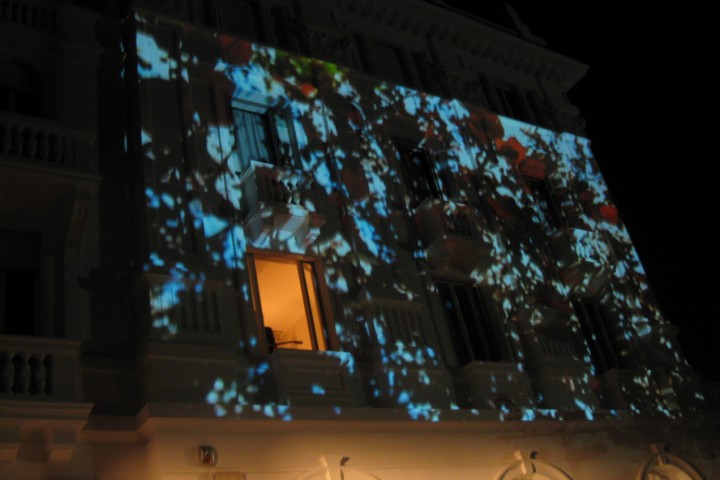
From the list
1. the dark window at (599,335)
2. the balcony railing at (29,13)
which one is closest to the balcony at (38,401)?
the balcony railing at (29,13)

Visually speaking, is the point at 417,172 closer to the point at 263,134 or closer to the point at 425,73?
the point at 425,73

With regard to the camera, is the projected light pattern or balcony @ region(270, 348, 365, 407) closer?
balcony @ region(270, 348, 365, 407)

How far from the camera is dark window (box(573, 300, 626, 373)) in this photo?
14.1 metres

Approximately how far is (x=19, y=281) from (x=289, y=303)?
12.3 feet

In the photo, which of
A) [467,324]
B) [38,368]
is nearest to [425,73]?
[467,324]

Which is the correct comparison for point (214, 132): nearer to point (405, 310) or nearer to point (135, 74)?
point (135, 74)

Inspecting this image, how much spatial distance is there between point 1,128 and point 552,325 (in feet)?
30.7

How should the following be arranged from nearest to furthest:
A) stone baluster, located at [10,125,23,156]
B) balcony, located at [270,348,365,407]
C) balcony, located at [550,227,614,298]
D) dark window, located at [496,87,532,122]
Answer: stone baluster, located at [10,125,23,156]
balcony, located at [270,348,365,407]
balcony, located at [550,227,614,298]
dark window, located at [496,87,532,122]

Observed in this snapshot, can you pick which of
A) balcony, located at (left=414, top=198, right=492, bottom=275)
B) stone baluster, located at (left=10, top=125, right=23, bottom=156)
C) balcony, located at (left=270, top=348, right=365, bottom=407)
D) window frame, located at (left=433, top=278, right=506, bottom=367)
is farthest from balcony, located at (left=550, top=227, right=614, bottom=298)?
stone baluster, located at (left=10, top=125, right=23, bottom=156)

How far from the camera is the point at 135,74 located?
11.5m

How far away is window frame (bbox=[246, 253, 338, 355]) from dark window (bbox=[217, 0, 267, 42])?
15.0ft

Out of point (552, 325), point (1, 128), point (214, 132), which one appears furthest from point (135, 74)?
point (552, 325)

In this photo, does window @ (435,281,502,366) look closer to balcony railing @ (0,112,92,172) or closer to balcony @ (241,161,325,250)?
balcony @ (241,161,325,250)

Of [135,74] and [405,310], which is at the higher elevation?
[135,74]
